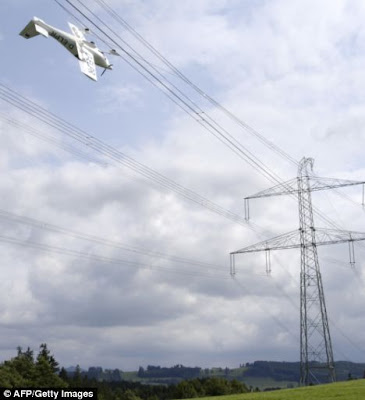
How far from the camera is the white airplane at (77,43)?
120 ft

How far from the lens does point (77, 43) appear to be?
39.9 metres

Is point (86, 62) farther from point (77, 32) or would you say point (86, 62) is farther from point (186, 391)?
point (186, 391)

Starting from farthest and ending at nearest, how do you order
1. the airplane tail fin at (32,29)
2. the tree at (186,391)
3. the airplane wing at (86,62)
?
1. the tree at (186,391)
2. the airplane wing at (86,62)
3. the airplane tail fin at (32,29)

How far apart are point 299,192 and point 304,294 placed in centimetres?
1574

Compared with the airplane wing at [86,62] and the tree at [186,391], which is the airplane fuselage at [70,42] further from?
the tree at [186,391]

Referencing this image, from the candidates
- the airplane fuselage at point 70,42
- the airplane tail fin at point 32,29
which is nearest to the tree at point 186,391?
the airplane fuselage at point 70,42

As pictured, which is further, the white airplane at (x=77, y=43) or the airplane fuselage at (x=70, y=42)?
the airplane fuselage at (x=70, y=42)

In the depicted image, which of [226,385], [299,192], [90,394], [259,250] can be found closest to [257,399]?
[90,394]

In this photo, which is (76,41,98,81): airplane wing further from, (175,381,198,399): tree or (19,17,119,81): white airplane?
(175,381,198,399): tree

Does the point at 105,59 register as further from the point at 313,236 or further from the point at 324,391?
the point at 313,236

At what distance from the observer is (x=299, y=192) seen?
277 ft

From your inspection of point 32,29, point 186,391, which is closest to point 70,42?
point 32,29

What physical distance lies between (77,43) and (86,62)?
1698 mm

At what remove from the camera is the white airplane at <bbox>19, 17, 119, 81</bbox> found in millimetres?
36688
